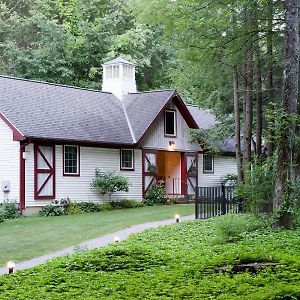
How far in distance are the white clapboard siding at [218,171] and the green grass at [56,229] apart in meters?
6.41

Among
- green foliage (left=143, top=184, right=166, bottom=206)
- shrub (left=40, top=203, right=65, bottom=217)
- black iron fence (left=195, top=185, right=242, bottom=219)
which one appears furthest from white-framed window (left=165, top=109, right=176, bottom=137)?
black iron fence (left=195, top=185, right=242, bottom=219)

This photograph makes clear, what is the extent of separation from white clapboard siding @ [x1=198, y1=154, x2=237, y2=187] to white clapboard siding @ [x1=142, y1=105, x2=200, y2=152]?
4.66ft

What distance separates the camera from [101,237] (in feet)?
47.4

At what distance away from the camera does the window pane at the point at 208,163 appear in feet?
94.9

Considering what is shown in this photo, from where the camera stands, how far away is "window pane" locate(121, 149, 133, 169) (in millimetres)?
24922

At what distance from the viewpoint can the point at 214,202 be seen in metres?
18.1

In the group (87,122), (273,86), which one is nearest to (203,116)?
(87,122)

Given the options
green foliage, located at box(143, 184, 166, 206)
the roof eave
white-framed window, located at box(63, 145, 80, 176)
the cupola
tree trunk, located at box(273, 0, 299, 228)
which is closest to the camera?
tree trunk, located at box(273, 0, 299, 228)

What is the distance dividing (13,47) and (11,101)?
39.1 ft

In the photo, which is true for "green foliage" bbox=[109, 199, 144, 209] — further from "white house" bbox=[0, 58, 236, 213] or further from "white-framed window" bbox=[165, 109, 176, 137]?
"white-framed window" bbox=[165, 109, 176, 137]

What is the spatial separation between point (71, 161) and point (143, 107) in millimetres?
4941

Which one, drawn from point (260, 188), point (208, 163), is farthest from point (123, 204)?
point (260, 188)

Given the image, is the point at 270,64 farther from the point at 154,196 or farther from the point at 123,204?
the point at 154,196

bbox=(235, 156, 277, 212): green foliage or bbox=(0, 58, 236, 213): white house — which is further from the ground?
bbox=(0, 58, 236, 213): white house
